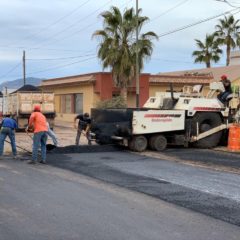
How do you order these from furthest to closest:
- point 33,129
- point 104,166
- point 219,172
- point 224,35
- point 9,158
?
point 224,35 < point 9,158 < point 33,129 < point 104,166 < point 219,172

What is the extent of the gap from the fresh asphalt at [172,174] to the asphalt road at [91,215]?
13.5 inches

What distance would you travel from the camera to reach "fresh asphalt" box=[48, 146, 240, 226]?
9078 millimetres

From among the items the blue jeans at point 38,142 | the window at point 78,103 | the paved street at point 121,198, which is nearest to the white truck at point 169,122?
the paved street at point 121,198

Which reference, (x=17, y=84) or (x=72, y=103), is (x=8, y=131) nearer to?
(x=72, y=103)

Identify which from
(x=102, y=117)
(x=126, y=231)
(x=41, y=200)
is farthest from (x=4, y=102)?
(x=126, y=231)

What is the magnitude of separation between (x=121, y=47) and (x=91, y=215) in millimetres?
28065

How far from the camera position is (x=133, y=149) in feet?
59.2

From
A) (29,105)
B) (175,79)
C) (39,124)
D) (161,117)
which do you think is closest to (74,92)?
(175,79)

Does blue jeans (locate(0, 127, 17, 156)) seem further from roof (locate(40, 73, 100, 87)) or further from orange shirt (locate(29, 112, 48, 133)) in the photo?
roof (locate(40, 73, 100, 87))

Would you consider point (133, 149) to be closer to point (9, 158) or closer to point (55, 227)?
point (9, 158)

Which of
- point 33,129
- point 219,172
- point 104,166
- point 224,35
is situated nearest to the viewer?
point 219,172

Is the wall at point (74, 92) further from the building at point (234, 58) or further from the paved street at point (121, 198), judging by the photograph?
the paved street at point (121, 198)

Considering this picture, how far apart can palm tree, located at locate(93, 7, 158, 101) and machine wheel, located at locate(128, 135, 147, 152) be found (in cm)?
1729

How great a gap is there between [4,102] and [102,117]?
61.6 ft
